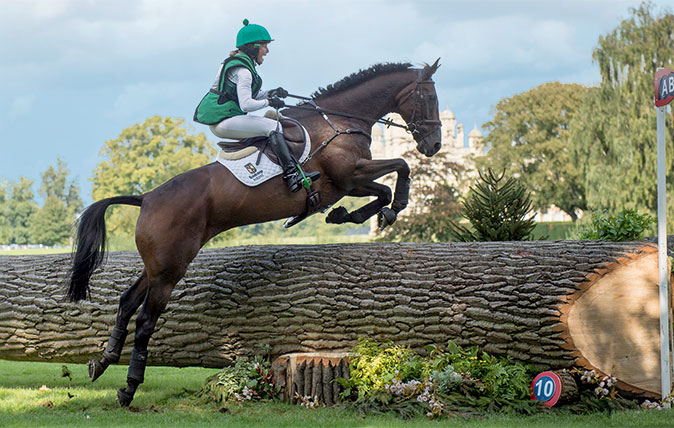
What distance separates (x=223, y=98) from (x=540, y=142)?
122 feet

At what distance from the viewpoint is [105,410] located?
20.8 feet

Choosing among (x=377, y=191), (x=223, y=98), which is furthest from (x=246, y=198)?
(x=377, y=191)

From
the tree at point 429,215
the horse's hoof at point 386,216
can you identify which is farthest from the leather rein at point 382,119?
the tree at point 429,215

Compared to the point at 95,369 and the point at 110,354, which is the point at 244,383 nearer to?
the point at 110,354

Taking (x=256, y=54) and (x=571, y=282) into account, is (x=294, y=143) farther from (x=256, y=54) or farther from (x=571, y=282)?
(x=571, y=282)

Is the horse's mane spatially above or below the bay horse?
above

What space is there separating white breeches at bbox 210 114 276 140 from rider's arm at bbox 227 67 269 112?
0.43 feet

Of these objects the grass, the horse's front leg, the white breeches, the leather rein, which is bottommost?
the grass

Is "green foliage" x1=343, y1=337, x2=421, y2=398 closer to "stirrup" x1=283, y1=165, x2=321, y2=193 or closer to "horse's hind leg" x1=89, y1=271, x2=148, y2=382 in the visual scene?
"stirrup" x1=283, y1=165, x2=321, y2=193

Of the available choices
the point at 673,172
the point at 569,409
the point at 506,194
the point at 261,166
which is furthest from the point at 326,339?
the point at 673,172

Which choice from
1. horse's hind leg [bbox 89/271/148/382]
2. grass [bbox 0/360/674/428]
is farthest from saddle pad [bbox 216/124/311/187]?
grass [bbox 0/360/674/428]

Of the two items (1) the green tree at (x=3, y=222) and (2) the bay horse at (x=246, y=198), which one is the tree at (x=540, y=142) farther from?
(1) the green tree at (x=3, y=222)

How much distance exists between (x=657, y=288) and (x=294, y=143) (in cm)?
362

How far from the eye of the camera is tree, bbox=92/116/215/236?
40.0 meters
